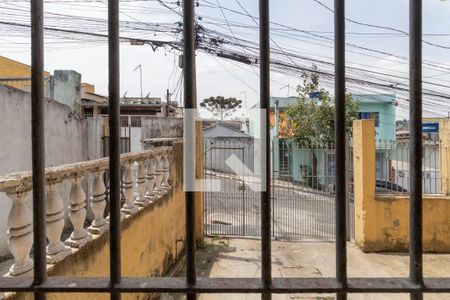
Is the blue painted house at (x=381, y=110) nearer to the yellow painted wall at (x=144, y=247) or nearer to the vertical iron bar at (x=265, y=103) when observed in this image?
the yellow painted wall at (x=144, y=247)

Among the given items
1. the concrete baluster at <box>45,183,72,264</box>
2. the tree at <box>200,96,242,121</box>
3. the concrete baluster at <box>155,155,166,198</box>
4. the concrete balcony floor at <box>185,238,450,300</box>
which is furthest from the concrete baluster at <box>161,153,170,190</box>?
the tree at <box>200,96,242,121</box>

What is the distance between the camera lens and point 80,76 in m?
→ 8.05

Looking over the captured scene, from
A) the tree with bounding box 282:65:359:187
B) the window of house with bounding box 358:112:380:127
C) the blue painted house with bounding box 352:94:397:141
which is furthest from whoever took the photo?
the blue painted house with bounding box 352:94:397:141

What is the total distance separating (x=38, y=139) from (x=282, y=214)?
8669 mm

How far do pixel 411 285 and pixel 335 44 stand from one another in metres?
0.61

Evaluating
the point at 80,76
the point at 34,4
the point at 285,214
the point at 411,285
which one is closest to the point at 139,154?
the point at 34,4

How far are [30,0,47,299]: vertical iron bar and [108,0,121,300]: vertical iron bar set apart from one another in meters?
0.17

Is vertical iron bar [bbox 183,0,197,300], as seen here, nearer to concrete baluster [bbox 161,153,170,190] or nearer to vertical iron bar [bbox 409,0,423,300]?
→ vertical iron bar [bbox 409,0,423,300]

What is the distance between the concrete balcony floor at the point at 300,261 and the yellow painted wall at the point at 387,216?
24cm

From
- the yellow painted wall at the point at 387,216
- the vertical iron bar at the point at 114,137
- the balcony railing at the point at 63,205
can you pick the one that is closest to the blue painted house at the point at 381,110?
the yellow painted wall at the point at 387,216

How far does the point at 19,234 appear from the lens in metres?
1.85

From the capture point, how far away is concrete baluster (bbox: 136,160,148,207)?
3.90 meters

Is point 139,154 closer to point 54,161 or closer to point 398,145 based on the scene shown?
point 54,161

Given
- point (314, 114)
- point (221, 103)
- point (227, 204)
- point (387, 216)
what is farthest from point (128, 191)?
point (221, 103)
